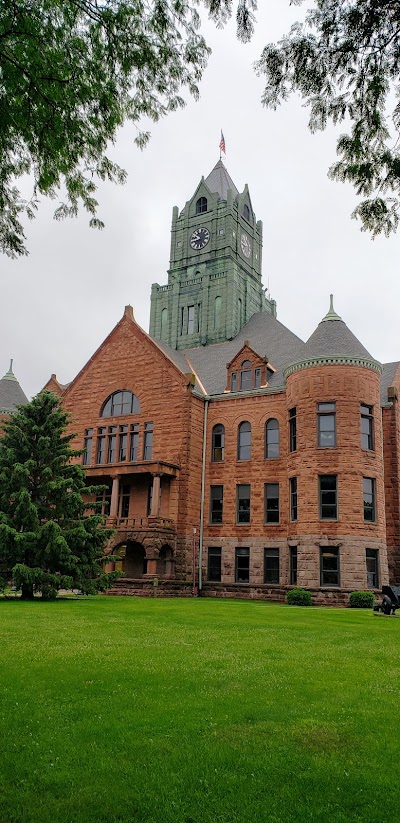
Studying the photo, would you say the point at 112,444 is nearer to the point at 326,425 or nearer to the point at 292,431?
the point at 292,431

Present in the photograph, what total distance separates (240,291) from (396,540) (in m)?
23.9

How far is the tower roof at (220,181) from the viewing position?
5738 centimetres

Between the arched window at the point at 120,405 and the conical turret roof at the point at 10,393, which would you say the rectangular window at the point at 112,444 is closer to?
the arched window at the point at 120,405

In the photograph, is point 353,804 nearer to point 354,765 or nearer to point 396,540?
point 354,765

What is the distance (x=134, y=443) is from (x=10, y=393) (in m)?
14.2

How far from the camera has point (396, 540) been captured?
124ft

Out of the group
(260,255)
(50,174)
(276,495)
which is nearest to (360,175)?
(50,174)

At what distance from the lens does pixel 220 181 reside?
58281 millimetres

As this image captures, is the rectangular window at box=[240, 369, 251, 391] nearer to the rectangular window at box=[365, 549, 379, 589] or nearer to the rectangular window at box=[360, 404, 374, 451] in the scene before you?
the rectangular window at box=[360, 404, 374, 451]

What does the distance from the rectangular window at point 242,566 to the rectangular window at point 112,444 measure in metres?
10.1

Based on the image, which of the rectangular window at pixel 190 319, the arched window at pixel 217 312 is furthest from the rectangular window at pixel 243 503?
the rectangular window at pixel 190 319

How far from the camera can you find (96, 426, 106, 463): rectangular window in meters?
43.0

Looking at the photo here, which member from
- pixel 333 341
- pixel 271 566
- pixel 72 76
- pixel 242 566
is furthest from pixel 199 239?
pixel 72 76

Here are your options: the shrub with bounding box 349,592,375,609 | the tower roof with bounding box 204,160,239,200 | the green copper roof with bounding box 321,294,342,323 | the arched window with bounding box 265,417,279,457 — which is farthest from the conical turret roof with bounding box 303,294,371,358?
the tower roof with bounding box 204,160,239,200
